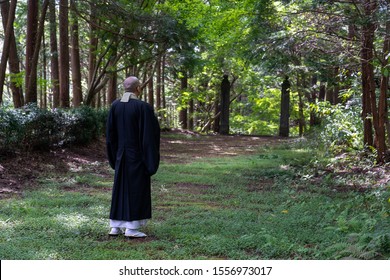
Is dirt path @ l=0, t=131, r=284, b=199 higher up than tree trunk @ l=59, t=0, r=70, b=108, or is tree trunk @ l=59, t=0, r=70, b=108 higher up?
tree trunk @ l=59, t=0, r=70, b=108

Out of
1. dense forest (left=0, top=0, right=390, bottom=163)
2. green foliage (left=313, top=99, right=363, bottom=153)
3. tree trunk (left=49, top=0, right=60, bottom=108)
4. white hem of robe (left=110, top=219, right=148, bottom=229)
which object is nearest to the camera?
white hem of robe (left=110, top=219, right=148, bottom=229)

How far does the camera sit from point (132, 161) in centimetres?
536

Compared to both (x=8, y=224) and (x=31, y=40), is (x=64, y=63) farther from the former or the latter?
(x=8, y=224)

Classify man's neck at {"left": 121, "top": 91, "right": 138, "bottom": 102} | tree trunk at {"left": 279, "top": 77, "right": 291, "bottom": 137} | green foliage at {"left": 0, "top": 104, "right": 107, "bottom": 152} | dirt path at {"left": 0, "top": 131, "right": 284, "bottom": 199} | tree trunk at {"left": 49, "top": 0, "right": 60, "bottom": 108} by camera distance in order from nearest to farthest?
man's neck at {"left": 121, "top": 91, "right": 138, "bottom": 102}
dirt path at {"left": 0, "top": 131, "right": 284, "bottom": 199}
green foliage at {"left": 0, "top": 104, "right": 107, "bottom": 152}
tree trunk at {"left": 49, "top": 0, "right": 60, "bottom": 108}
tree trunk at {"left": 279, "top": 77, "right": 291, "bottom": 137}

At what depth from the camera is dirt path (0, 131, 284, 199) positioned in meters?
9.01

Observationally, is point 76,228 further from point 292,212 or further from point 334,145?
point 334,145

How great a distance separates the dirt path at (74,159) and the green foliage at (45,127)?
249 mm

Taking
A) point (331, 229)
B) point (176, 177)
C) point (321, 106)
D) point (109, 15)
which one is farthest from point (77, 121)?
point (331, 229)

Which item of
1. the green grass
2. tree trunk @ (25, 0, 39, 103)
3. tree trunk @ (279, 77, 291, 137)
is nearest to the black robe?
the green grass

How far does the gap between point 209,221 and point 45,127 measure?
23.4 ft

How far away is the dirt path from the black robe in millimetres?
3183

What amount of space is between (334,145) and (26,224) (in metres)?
9.42

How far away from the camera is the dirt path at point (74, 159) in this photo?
29.6 ft

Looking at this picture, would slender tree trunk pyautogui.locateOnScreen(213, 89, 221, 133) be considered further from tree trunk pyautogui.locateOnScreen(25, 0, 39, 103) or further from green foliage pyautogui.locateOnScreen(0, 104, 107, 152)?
tree trunk pyautogui.locateOnScreen(25, 0, 39, 103)
